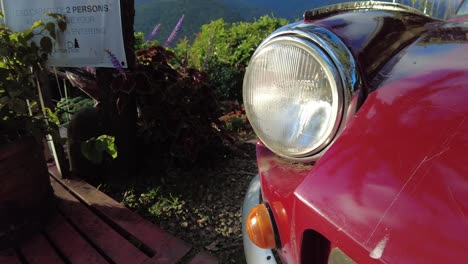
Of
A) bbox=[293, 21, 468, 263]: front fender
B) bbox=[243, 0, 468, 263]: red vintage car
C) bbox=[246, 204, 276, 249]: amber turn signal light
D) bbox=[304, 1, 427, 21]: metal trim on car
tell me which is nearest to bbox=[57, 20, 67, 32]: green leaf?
bbox=[243, 0, 468, 263]: red vintage car

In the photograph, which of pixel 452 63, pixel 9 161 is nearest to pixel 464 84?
pixel 452 63

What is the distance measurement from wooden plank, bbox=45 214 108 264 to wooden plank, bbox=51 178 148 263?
1.5 inches

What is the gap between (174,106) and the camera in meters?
2.44

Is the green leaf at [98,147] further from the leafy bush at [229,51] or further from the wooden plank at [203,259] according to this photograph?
the leafy bush at [229,51]

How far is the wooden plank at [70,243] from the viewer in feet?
6.23

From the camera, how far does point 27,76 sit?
2088mm

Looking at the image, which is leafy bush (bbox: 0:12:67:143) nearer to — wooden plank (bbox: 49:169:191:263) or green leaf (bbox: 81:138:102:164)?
green leaf (bbox: 81:138:102:164)

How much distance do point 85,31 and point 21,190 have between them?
0.95m

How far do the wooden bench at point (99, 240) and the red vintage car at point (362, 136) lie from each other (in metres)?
0.75

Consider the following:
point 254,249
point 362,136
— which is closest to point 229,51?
point 254,249

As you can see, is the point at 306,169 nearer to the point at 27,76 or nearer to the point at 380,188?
the point at 380,188

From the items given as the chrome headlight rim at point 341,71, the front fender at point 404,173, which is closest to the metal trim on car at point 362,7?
the chrome headlight rim at point 341,71

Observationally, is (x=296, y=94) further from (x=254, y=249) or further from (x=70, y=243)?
(x=70, y=243)

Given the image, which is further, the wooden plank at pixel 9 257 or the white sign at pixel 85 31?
the white sign at pixel 85 31
